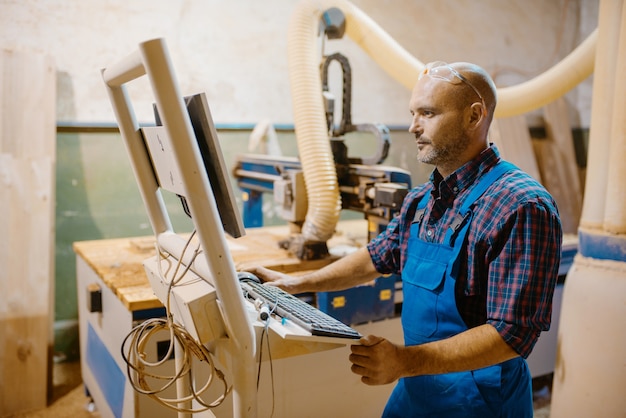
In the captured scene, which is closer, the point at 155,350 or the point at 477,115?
the point at 477,115

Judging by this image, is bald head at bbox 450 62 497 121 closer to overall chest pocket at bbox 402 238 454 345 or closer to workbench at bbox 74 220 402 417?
overall chest pocket at bbox 402 238 454 345

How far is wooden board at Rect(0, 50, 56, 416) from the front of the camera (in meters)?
2.68

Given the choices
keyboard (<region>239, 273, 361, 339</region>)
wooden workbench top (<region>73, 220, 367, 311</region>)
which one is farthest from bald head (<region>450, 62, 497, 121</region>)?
wooden workbench top (<region>73, 220, 367, 311</region>)

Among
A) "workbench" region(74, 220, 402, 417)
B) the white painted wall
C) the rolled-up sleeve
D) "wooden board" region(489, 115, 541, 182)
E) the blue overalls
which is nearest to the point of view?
the rolled-up sleeve

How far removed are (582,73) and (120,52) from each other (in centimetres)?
271

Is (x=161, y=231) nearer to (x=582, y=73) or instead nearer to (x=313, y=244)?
(x=313, y=244)

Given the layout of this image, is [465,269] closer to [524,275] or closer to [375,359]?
[524,275]

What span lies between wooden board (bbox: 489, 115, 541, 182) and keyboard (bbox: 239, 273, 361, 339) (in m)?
3.26

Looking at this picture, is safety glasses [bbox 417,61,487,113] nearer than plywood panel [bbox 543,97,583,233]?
Yes

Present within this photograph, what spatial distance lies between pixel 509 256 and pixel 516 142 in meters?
3.44

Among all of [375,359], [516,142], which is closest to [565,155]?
[516,142]

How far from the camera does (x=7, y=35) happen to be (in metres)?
3.08

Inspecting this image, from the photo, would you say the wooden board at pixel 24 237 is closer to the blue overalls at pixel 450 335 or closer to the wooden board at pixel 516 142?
the blue overalls at pixel 450 335

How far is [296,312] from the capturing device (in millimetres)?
1198
